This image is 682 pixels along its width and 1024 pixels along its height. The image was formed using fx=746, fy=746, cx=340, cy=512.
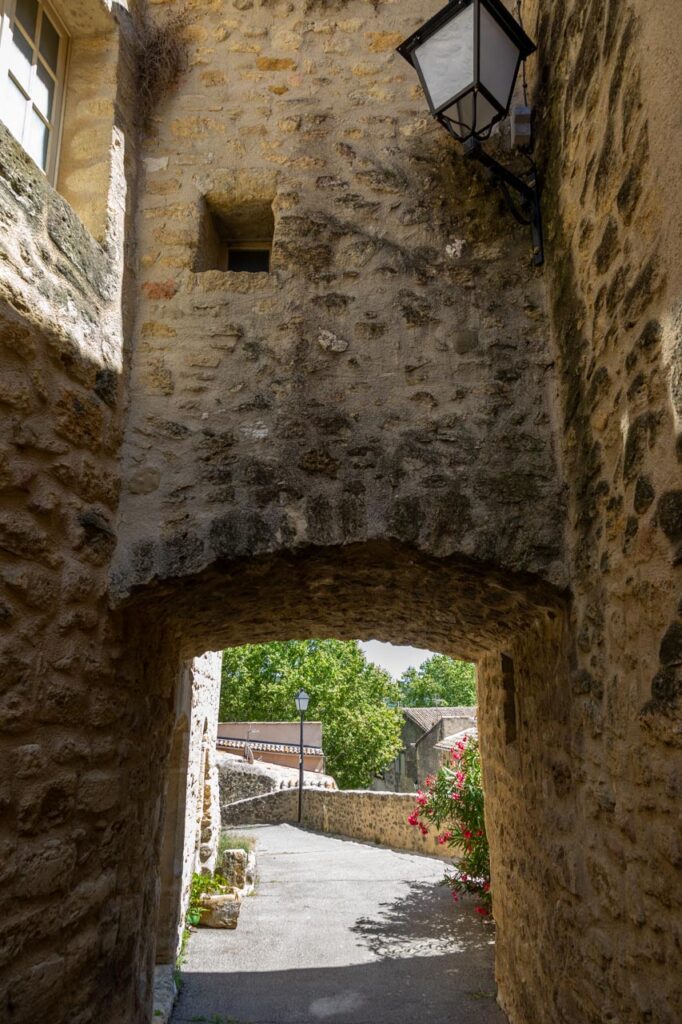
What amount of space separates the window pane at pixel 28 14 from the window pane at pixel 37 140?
317mm

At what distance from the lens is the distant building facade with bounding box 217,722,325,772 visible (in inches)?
894

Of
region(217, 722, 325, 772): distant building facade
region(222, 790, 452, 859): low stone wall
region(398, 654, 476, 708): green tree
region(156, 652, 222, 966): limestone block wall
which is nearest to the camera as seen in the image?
region(156, 652, 222, 966): limestone block wall

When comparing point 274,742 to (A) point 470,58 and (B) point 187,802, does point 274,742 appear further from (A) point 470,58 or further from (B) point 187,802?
(A) point 470,58

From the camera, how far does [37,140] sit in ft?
9.54

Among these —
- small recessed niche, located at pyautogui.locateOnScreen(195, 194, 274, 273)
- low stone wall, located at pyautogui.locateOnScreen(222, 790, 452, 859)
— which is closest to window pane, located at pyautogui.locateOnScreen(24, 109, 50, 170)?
small recessed niche, located at pyautogui.locateOnScreen(195, 194, 274, 273)

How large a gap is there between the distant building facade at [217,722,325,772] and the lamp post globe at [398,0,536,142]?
2008cm

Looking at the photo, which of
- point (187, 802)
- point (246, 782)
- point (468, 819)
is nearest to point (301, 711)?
point (246, 782)

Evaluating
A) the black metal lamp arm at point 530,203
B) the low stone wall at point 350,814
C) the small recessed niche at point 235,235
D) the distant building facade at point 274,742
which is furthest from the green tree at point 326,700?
the black metal lamp arm at point 530,203

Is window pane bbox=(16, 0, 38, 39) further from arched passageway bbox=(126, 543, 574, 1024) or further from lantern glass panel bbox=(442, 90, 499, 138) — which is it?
arched passageway bbox=(126, 543, 574, 1024)

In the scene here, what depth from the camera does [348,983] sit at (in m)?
5.00

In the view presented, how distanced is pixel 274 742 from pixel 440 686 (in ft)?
63.9

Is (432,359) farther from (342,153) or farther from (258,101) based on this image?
(258,101)

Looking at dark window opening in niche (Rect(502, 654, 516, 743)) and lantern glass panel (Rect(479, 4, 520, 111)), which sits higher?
lantern glass panel (Rect(479, 4, 520, 111))

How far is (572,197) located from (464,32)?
690 mm
